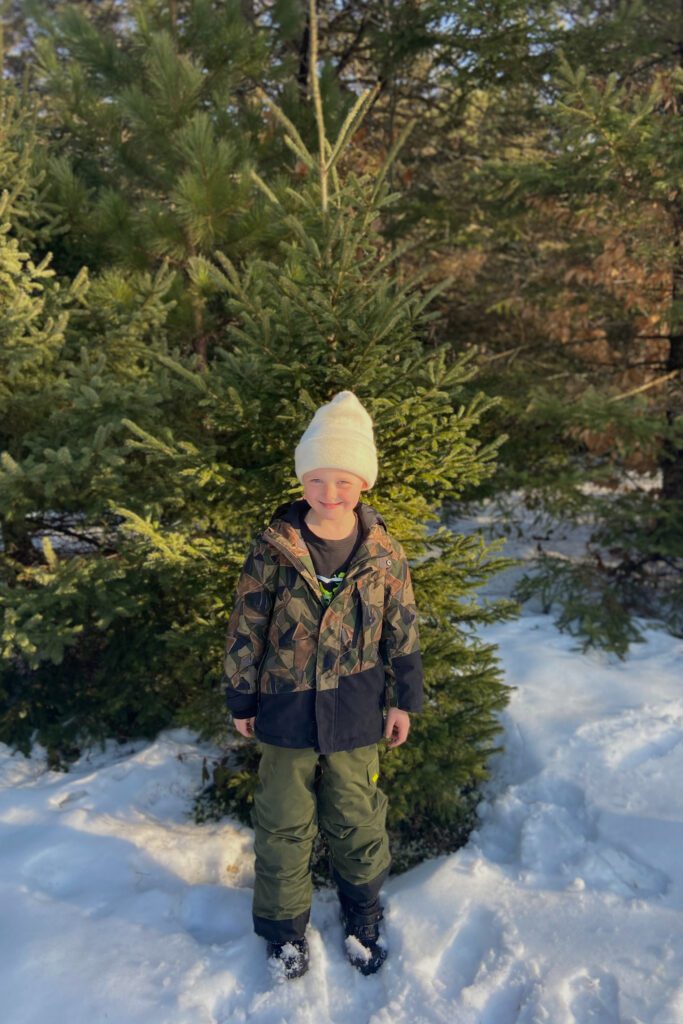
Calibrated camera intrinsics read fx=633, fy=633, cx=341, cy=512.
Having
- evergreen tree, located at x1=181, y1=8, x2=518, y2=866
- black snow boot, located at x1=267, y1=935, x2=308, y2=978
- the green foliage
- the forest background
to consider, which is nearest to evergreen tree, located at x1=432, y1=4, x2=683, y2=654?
the forest background

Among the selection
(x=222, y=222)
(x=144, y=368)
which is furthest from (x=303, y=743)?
(x=222, y=222)

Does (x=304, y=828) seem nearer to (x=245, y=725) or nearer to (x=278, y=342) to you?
(x=245, y=725)

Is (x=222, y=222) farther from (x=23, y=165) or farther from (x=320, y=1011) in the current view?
(x=320, y=1011)

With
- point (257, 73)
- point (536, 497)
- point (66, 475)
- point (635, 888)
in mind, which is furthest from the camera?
point (536, 497)

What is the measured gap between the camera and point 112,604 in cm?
381

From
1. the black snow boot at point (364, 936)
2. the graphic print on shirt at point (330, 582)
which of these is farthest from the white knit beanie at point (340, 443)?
the black snow boot at point (364, 936)

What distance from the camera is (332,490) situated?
7.75 feet

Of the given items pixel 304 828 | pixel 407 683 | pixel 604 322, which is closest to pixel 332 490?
pixel 407 683

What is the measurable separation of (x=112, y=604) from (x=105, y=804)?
1.12 metres

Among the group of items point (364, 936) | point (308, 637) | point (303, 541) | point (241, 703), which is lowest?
point (364, 936)

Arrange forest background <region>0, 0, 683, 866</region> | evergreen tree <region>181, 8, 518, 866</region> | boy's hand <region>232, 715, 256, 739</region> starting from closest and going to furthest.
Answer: boy's hand <region>232, 715, 256, 739</region>
evergreen tree <region>181, 8, 518, 866</region>
forest background <region>0, 0, 683, 866</region>

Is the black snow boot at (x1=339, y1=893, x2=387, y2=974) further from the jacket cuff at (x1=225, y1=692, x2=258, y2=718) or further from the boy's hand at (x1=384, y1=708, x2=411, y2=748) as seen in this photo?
the jacket cuff at (x1=225, y1=692, x2=258, y2=718)

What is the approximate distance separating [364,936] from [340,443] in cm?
210

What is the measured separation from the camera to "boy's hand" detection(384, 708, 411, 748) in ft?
8.84
